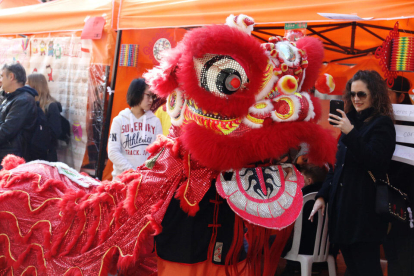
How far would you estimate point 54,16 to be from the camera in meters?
5.22

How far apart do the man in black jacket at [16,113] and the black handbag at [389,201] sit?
3.53 m

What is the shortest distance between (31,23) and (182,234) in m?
4.93

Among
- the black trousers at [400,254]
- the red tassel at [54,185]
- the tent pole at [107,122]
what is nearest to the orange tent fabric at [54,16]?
the tent pole at [107,122]

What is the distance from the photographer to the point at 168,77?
174 cm

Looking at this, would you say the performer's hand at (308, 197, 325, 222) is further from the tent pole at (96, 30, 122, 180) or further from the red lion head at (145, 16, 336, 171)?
Result: the tent pole at (96, 30, 122, 180)

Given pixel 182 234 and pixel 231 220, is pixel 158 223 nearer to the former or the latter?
pixel 182 234

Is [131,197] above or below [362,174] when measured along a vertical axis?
below

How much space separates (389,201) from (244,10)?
211 centimetres

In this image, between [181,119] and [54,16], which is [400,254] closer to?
[181,119]

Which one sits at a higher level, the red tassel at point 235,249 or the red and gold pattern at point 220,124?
the red and gold pattern at point 220,124

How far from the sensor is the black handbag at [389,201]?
2217mm

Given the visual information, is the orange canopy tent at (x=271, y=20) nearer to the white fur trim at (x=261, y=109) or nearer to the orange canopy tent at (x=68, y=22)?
the orange canopy tent at (x=68, y=22)

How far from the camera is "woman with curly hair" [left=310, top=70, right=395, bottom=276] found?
2.22 metres

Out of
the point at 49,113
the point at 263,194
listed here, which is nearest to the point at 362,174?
the point at 263,194
